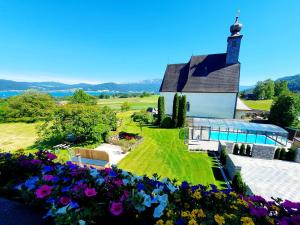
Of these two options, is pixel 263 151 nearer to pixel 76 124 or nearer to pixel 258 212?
pixel 258 212

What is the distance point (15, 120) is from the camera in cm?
2411

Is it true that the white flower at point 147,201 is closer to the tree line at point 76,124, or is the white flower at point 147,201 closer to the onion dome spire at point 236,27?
the tree line at point 76,124

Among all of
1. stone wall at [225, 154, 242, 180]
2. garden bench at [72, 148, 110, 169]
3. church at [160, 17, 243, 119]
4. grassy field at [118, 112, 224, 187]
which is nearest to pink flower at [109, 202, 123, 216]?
grassy field at [118, 112, 224, 187]

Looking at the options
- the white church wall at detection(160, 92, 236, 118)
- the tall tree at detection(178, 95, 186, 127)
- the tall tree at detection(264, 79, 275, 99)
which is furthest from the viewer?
the tall tree at detection(264, 79, 275, 99)

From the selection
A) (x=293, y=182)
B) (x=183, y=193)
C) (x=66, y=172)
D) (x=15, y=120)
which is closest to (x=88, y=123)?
(x=66, y=172)

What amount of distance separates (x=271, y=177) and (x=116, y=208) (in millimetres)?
10233

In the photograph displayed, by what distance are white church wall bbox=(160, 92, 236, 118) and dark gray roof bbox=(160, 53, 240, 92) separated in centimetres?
87

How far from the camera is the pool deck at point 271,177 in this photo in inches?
276

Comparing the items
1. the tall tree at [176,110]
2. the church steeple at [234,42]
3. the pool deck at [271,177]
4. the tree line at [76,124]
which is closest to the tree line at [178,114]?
the tall tree at [176,110]

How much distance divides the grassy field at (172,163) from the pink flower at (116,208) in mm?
6213

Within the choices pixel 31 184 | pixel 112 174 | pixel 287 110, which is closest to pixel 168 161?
pixel 112 174

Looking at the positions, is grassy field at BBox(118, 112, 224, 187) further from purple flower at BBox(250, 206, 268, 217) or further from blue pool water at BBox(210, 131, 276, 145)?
purple flower at BBox(250, 206, 268, 217)

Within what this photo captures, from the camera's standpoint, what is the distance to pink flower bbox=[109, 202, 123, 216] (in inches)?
60.7

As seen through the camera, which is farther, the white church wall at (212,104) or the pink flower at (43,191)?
the white church wall at (212,104)
